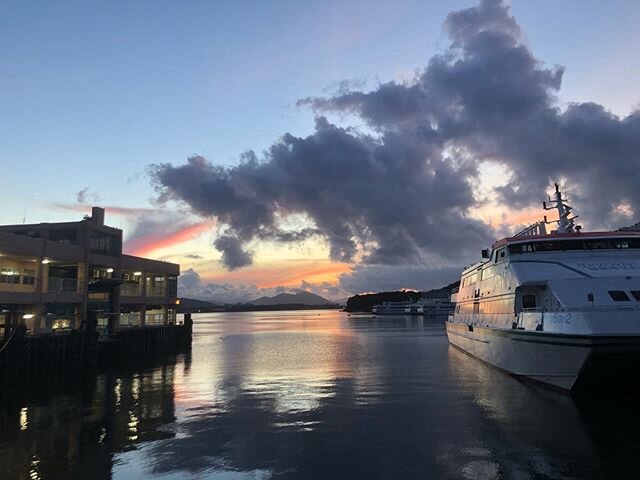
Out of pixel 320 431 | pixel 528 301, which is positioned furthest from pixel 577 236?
pixel 320 431

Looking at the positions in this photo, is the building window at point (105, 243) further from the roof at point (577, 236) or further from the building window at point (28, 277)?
the roof at point (577, 236)

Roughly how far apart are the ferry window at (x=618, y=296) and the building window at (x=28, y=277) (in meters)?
38.1

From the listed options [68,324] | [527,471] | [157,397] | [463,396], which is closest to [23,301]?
[68,324]

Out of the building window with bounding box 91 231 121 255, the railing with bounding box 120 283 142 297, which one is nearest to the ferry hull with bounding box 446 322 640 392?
the building window with bounding box 91 231 121 255

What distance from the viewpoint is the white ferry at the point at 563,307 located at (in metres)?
19.3

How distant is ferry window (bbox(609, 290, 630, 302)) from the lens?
70.6 ft

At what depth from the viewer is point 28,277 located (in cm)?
3762

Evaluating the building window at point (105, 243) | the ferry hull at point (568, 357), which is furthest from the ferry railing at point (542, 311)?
the building window at point (105, 243)

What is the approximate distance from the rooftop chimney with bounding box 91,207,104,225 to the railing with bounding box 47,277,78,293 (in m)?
6.93

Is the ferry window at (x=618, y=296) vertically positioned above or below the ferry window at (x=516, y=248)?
below

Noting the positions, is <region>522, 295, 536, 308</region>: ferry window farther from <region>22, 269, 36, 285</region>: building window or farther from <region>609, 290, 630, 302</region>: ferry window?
<region>22, 269, 36, 285</region>: building window

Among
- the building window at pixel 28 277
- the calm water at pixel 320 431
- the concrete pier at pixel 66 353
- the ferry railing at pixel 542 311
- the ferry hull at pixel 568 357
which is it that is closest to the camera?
the calm water at pixel 320 431

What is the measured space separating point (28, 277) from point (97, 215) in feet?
33.2

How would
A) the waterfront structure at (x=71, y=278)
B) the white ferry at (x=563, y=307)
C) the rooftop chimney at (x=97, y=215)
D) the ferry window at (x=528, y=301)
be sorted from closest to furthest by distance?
the white ferry at (x=563, y=307) → the ferry window at (x=528, y=301) → the waterfront structure at (x=71, y=278) → the rooftop chimney at (x=97, y=215)
